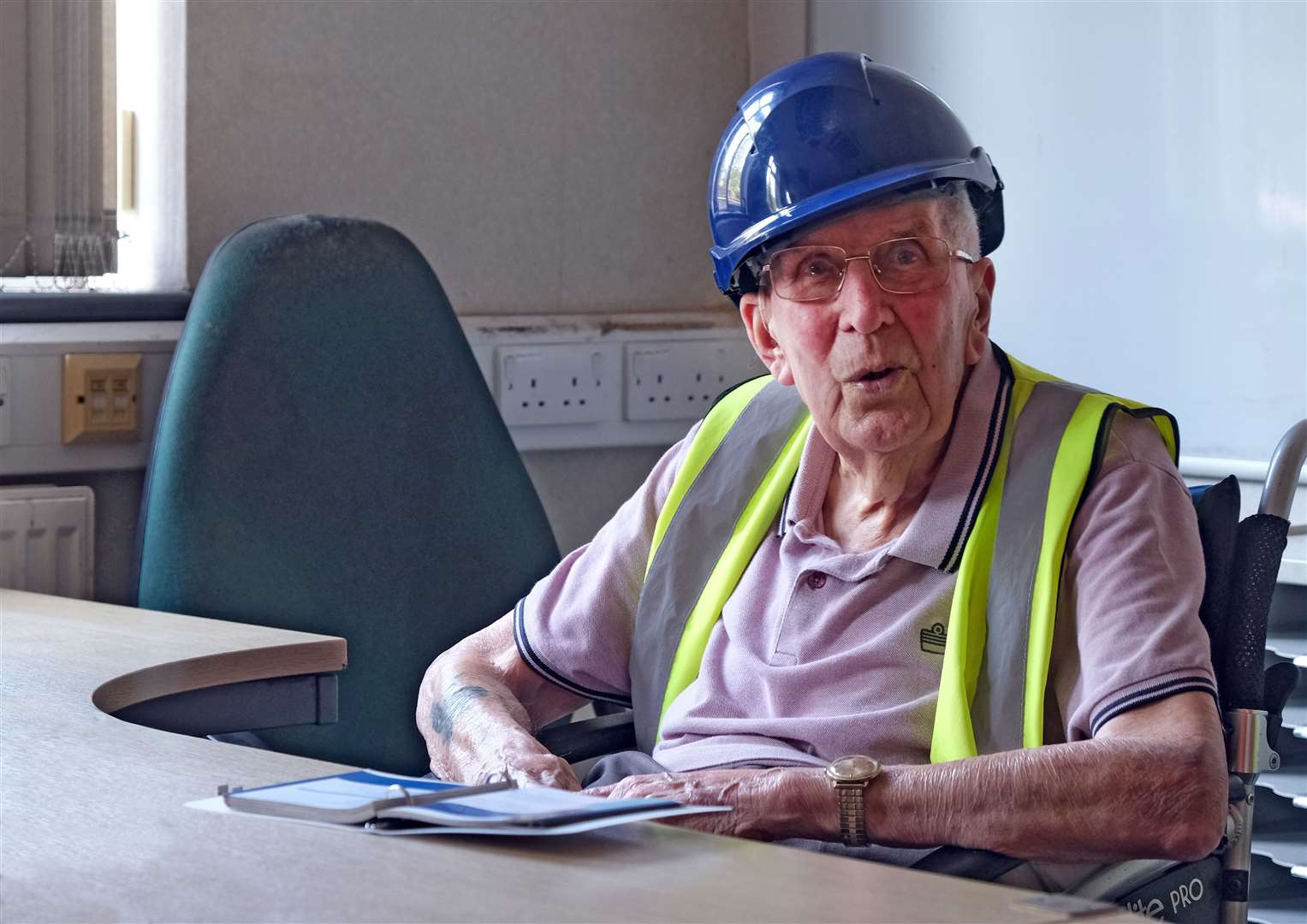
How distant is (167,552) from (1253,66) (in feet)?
4.84

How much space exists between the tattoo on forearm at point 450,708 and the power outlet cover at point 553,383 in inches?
34.6

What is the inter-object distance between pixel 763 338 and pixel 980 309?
0.23 metres

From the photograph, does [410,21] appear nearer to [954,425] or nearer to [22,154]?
[22,154]

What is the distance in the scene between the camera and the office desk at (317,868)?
975 millimetres

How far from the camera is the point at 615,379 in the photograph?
2723mm

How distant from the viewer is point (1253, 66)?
6.95 feet

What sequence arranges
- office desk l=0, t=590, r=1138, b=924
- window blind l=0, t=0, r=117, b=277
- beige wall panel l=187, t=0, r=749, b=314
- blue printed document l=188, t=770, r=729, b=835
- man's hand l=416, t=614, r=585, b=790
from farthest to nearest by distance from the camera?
beige wall panel l=187, t=0, r=749, b=314, window blind l=0, t=0, r=117, b=277, man's hand l=416, t=614, r=585, b=790, blue printed document l=188, t=770, r=729, b=835, office desk l=0, t=590, r=1138, b=924

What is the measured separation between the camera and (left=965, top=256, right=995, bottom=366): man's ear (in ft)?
5.50

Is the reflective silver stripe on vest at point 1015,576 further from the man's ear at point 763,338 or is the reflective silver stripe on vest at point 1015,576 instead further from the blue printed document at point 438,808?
the blue printed document at point 438,808

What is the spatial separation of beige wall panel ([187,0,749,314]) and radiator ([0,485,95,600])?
375 mm

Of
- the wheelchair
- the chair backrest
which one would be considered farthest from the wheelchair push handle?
the chair backrest

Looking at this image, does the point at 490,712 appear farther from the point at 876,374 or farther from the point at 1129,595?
the point at 1129,595

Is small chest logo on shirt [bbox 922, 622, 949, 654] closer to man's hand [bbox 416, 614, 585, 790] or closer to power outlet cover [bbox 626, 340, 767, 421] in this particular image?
man's hand [bbox 416, 614, 585, 790]

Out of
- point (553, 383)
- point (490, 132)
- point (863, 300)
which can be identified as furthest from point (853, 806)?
point (490, 132)
